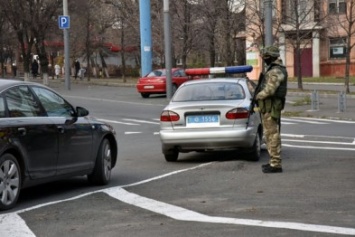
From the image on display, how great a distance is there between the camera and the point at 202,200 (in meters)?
8.13

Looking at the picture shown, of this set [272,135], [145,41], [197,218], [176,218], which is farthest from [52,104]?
[145,41]

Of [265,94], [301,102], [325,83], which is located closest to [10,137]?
[265,94]

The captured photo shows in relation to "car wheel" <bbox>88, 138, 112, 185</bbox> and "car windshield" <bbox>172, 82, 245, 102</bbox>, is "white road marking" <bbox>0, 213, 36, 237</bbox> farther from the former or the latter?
"car windshield" <bbox>172, 82, 245, 102</bbox>

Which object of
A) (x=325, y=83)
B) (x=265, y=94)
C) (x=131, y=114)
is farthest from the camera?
(x=325, y=83)

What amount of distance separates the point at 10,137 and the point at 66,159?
1368 mm

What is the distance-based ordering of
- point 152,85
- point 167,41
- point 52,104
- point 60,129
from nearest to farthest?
1. point 60,129
2. point 52,104
3. point 167,41
4. point 152,85

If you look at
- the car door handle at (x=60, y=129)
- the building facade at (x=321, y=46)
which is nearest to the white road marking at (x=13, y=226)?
the car door handle at (x=60, y=129)

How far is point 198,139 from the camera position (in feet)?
38.4

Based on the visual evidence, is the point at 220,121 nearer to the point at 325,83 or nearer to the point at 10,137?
the point at 10,137

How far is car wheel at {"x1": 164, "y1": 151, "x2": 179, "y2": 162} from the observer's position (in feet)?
40.5

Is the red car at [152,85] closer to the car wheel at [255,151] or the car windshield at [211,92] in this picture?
the car windshield at [211,92]

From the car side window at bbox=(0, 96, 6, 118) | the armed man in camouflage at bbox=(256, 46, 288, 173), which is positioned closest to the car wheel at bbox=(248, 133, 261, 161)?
the armed man in camouflage at bbox=(256, 46, 288, 173)

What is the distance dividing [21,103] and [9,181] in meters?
1.01

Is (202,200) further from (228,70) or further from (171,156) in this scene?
(228,70)
